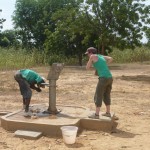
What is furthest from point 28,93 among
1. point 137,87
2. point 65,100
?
point 137,87

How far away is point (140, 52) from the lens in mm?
30219

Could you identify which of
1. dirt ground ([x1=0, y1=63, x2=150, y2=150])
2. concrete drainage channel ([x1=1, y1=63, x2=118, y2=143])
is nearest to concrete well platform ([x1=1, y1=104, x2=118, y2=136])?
concrete drainage channel ([x1=1, y1=63, x2=118, y2=143])

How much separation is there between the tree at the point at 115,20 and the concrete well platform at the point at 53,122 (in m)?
10.7

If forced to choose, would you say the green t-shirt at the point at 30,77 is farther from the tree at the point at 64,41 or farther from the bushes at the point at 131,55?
the bushes at the point at 131,55

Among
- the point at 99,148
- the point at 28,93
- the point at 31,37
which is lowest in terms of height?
the point at 99,148

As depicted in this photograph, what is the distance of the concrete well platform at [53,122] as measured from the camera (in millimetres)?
6160

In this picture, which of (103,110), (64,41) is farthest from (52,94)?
(64,41)

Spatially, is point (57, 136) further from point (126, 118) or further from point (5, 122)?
point (126, 118)

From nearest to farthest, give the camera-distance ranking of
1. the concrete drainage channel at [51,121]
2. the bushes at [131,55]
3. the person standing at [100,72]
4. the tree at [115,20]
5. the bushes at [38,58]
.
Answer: the concrete drainage channel at [51,121] < the person standing at [100,72] < the tree at [115,20] < the bushes at [38,58] < the bushes at [131,55]

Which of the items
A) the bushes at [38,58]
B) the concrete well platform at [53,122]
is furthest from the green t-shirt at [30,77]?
the bushes at [38,58]

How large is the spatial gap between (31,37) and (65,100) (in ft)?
71.1

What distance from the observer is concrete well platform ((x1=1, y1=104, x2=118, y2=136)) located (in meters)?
6.16

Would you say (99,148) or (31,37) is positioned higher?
(31,37)

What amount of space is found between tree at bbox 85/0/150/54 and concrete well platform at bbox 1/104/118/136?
35.1ft
